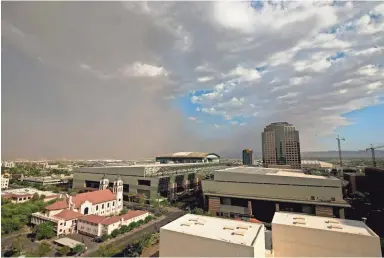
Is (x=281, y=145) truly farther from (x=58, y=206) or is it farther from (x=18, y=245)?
(x=18, y=245)

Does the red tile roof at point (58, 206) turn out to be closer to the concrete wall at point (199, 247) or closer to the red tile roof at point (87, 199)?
the red tile roof at point (87, 199)

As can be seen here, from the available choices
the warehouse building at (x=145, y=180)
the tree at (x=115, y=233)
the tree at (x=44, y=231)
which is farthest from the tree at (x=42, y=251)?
the warehouse building at (x=145, y=180)

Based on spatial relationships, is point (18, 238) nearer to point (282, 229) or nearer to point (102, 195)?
point (102, 195)

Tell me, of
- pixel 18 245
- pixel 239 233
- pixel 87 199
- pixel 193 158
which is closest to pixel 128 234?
pixel 18 245

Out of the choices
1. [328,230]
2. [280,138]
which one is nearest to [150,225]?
[328,230]

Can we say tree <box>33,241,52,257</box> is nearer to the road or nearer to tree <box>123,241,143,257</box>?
the road

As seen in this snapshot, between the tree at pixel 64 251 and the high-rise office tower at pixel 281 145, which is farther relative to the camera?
the high-rise office tower at pixel 281 145

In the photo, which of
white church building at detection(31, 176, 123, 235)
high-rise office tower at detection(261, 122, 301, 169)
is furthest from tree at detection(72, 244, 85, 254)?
high-rise office tower at detection(261, 122, 301, 169)
